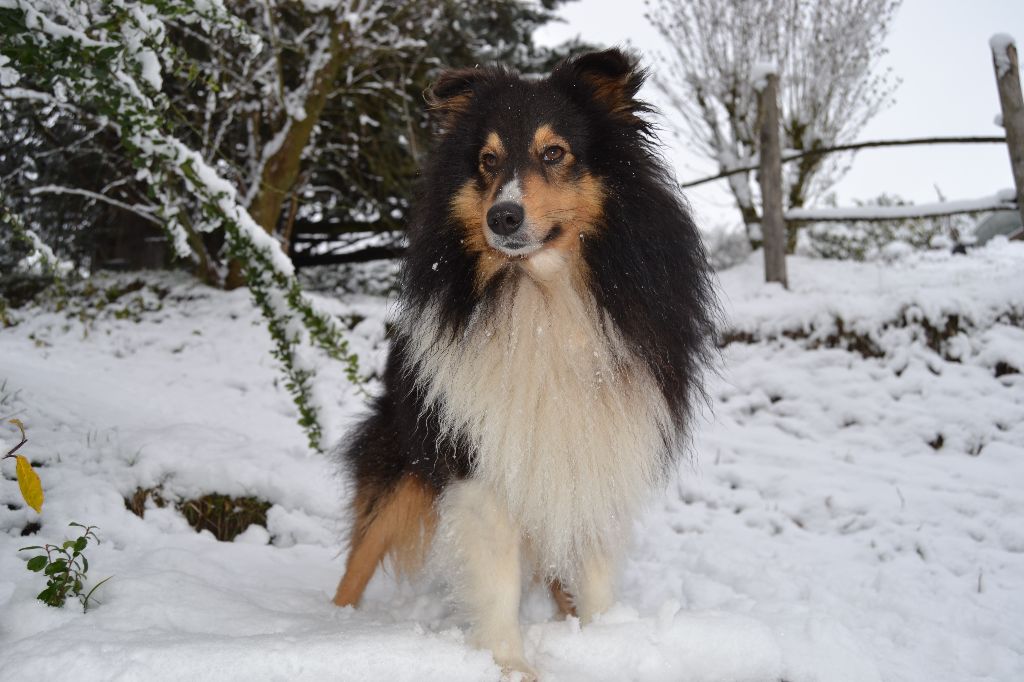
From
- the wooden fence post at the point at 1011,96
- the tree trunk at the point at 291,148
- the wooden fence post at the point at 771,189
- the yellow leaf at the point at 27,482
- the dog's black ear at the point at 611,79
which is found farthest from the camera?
the tree trunk at the point at 291,148

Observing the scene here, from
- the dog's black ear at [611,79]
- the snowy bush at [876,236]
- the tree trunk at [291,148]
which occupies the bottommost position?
the snowy bush at [876,236]

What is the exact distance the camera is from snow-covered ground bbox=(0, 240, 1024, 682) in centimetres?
210

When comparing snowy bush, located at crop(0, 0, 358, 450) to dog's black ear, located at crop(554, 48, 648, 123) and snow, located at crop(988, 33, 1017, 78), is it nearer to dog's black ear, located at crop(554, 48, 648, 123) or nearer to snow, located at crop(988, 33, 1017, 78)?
dog's black ear, located at crop(554, 48, 648, 123)

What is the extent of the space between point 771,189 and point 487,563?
18.5ft

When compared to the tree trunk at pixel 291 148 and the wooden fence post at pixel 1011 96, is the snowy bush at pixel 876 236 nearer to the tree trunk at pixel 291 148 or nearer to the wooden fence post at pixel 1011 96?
the wooden fence post at pixel 1011 96

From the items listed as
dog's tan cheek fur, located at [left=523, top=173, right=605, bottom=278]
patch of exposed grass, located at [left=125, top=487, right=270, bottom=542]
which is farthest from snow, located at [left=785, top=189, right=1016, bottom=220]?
patch of exposed grass, located at [left=125, top=487, right=270, bottom=542]

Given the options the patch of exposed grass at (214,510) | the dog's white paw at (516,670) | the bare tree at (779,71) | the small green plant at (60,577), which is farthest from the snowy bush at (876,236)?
the small green plant at (60,577)

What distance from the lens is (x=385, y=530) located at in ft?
9.18

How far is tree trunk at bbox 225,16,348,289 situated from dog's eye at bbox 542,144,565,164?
5.66m

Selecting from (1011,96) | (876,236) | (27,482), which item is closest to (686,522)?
(27,482)

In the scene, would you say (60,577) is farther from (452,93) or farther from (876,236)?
(876,236)

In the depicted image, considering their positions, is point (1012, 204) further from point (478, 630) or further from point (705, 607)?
point (478, 630)

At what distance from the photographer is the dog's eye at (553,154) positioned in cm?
244

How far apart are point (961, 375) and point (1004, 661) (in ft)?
9.25
